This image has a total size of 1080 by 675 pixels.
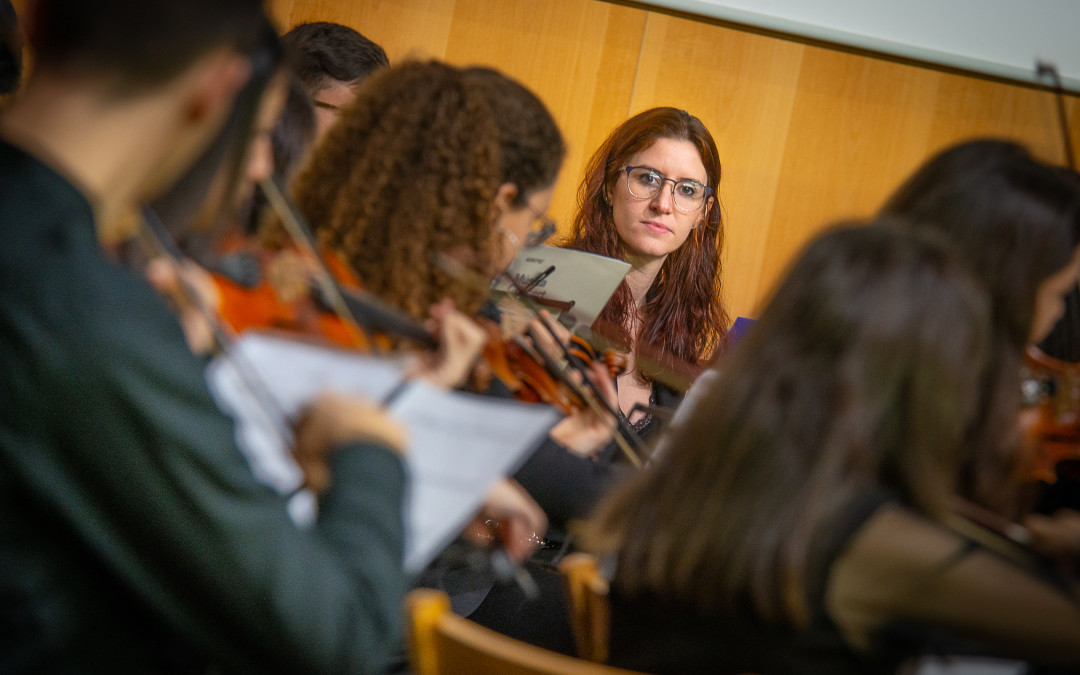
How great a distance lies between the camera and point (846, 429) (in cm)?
75

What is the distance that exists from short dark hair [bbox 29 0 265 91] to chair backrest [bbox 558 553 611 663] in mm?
746

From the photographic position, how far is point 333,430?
27.3 inches

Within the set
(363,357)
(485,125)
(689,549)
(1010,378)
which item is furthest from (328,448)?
(1010,378)

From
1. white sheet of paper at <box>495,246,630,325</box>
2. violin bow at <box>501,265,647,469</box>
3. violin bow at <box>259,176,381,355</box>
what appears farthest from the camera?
white sheet of paper at <box>495,246,630,325</box>

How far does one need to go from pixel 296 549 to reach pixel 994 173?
867 mm

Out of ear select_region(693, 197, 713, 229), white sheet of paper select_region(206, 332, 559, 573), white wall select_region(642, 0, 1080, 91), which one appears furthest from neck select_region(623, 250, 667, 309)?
white sheet of paper select_region(206, 332, 559, 573)

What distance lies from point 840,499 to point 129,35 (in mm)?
625

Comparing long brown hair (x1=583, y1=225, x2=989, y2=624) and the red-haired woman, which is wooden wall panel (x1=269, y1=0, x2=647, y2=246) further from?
long brown hair (x1=583, y1=225, x2=989, y2=624)

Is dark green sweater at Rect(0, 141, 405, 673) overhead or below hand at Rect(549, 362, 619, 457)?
overhead

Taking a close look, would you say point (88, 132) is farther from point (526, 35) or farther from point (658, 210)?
point (526, 35)

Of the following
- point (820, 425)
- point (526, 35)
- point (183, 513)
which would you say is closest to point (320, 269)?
point (183, 513)

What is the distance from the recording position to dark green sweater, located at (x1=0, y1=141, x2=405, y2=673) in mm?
556

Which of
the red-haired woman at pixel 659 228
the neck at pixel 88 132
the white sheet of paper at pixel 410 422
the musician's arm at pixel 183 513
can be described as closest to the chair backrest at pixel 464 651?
the white sheet of paper at pixel 410 422

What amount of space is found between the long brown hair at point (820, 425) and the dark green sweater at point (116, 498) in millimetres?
315
